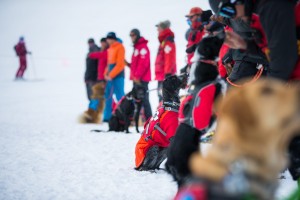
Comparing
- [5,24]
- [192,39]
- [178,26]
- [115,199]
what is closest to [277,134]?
[115,199]

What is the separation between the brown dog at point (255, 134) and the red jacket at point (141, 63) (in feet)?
20.2

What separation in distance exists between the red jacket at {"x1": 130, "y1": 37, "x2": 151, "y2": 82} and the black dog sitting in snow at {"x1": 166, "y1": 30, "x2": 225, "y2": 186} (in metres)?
4.90

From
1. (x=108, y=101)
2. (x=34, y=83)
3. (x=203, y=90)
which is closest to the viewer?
(x=203, y=90)

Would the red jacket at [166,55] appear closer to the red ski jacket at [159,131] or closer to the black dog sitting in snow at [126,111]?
the black dog sitting in snow at [126,111]

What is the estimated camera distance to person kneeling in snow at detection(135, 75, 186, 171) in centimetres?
366

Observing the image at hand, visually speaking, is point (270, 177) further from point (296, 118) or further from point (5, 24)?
point (5, 24)

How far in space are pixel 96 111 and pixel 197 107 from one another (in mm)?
6271

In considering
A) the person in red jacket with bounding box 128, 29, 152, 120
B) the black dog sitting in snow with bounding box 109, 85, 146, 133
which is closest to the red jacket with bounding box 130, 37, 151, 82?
the person in red jacket with bounding box 128, 29, 152, 120

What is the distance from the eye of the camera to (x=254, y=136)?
0.90 metres

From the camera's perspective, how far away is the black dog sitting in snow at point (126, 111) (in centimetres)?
656

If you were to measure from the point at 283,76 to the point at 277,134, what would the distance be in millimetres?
971

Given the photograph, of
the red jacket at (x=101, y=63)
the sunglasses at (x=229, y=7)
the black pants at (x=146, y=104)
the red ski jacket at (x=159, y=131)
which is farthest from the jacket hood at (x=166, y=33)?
the sunglasses at (x=229, y=7)

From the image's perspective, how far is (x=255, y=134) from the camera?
2.94 ft

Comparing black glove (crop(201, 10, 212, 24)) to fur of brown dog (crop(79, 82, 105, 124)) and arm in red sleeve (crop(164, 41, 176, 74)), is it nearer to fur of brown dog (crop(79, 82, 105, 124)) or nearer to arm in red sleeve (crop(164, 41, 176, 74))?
arm in red sleeve (crop(164, 41, 176, 74))
